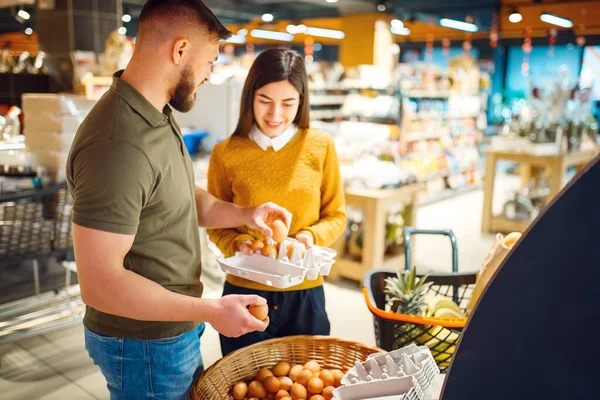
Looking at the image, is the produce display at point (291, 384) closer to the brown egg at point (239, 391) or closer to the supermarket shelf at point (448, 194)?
the brown egg at point (239, 391)

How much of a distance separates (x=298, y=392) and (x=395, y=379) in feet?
1.28

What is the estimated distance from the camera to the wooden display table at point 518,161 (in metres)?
6.09

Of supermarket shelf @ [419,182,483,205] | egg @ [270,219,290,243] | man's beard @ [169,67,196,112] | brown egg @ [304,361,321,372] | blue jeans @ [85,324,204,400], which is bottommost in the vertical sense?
supermarket shelf @ [419,182,483,205]

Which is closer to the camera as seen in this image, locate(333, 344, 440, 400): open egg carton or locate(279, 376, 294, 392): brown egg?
locate(333, 344, 440, 400): open egg carton

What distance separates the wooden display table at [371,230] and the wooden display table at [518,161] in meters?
2.04

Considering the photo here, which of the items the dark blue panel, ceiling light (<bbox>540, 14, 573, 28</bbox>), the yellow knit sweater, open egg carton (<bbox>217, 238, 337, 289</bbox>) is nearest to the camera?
the dark blue panel

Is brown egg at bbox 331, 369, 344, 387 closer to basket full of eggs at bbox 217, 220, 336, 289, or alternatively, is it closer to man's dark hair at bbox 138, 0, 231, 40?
basket full of eggs at bbox 217, 220, 336, 289

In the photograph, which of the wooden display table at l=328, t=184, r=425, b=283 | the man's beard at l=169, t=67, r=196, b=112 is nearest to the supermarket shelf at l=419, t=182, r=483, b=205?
the wooden display table at l=328, t=184, r=425, b=283

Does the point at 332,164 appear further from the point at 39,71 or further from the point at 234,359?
the point at 39,71

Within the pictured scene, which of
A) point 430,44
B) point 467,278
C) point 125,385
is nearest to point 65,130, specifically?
point 125,385

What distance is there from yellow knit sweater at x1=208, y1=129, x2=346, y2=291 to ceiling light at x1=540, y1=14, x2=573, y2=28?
12.8 m

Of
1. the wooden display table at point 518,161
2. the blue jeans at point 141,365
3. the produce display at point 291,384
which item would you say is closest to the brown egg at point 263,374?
the produce display at point 291,384

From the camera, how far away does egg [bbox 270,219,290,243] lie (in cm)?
178

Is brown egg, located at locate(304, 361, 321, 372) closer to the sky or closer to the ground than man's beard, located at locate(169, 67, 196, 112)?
closer to the ground
